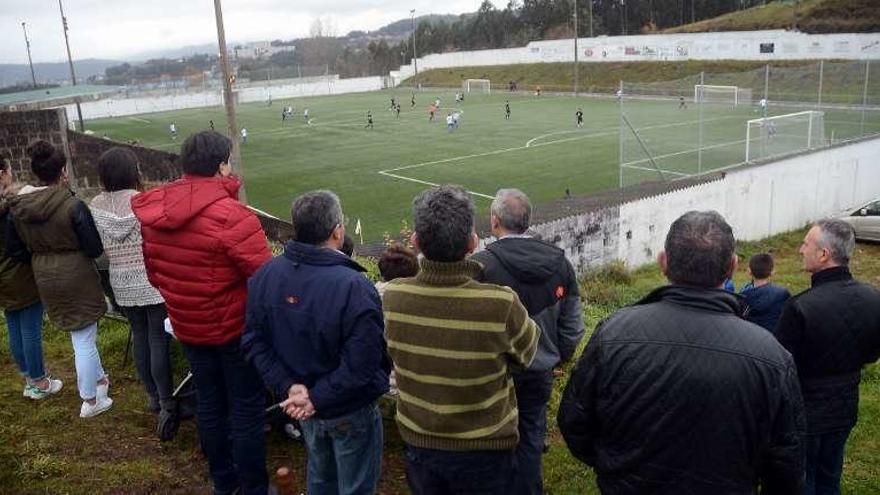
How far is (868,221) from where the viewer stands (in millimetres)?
17094

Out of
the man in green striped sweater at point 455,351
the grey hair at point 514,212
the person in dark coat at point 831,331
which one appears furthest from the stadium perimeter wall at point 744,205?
the man in green striped sweater at point 455,351

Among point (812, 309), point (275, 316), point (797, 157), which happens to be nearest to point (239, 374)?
point (275, 316)

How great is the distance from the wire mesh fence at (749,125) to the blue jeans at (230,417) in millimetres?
14954

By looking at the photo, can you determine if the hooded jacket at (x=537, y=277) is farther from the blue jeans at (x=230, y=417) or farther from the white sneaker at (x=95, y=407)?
the white sneaker at (x=95, y=407)

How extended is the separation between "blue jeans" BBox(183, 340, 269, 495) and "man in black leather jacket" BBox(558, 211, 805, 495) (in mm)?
2022

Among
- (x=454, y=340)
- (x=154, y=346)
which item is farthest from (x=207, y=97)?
(x=454, y=340)

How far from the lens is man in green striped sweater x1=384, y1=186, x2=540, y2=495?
2.75 metres

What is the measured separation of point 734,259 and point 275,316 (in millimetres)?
1938

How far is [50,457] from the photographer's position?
436 centimetres

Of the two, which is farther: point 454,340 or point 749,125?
point 749,125

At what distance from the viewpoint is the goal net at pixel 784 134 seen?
1833 centimetres

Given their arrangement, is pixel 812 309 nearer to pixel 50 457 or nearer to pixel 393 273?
pixel 393 273

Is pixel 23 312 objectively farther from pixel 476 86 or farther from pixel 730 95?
pixel 476 86

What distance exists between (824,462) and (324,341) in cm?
277
